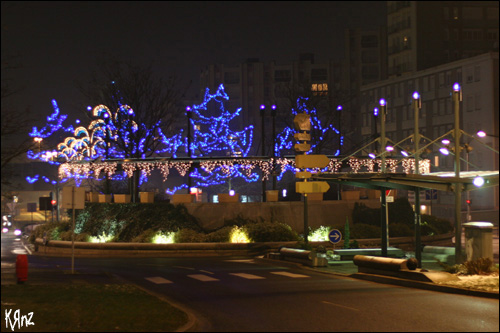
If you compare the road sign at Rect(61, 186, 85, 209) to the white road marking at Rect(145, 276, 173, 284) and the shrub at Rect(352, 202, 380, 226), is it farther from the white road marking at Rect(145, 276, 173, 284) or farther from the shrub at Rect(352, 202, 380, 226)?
the shrub at Rect(352, 202, 380, 226)

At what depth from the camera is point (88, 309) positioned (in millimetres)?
13641

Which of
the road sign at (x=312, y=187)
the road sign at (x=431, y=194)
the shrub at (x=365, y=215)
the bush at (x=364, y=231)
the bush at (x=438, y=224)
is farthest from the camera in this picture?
the bush at (x=438, y=224)

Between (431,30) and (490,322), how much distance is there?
265 feet

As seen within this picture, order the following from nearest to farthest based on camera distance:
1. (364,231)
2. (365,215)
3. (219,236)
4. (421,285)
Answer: (421,285) → (219,236) → (364,231) → (365,215)

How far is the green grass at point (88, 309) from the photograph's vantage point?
39.5 ft

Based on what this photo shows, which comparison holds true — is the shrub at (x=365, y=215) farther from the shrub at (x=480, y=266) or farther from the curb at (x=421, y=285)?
the shrub at (x=480, y=266)

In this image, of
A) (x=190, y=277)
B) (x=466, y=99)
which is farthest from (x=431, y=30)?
(x=190, y=277)

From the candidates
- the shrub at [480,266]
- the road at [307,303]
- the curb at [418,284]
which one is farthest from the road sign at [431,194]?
the shrub at [480,266]

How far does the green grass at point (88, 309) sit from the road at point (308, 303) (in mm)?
853

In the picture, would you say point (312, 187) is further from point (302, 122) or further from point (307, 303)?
point (307, 303)

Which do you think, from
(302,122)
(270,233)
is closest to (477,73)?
(270,233)

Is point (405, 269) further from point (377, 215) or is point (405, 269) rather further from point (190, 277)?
point (377, 215)

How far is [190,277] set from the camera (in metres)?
22.5

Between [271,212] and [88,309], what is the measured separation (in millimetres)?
25500
